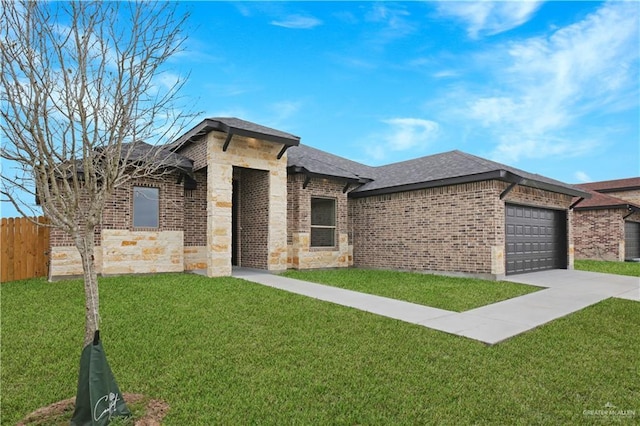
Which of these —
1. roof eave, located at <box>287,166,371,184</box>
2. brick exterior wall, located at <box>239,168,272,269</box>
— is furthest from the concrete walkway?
roof eave, located at <box>287,166,371,184</box>

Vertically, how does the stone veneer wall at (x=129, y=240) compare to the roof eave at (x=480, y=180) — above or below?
below

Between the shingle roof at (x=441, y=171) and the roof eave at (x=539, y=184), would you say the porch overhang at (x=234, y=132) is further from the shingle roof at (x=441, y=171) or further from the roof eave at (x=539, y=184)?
the roof eave at (x=539, y=184)

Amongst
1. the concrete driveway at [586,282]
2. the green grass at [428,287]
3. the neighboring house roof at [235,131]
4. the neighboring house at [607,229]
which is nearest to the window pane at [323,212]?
the green grass at [428,287]

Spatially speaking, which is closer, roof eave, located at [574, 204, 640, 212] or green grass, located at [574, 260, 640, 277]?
green grass, located at [574, 260, 640, 277]

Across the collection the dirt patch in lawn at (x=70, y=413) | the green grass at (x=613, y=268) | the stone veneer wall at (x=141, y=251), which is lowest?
the green grass at (x=613, y=268)

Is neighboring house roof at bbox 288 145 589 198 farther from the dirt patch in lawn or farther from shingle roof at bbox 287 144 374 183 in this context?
the dirt patch in lawn

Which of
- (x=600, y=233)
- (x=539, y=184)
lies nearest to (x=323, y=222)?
(x=539, y=184)

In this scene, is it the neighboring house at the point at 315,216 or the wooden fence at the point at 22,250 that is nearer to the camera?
the wooden fence at the point at 22,250

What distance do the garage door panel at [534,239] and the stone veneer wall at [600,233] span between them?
28.7ft

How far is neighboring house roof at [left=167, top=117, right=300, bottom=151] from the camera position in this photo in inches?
444

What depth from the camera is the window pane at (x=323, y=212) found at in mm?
15070

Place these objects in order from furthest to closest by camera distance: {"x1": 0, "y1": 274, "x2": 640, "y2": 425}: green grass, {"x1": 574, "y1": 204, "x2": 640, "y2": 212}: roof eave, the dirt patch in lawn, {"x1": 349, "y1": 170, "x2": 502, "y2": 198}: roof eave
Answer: {"x1": 574, "y1": 204, "x2": 640, "y2": 212}: roof eave < {"x1": 349, "y1": 170, "x2": 502, "y2": 198}: roof eave < {"x1": 0, "y1": 274, "x2": 640, "y2": 425}: green grass < the dirt patch in lawn

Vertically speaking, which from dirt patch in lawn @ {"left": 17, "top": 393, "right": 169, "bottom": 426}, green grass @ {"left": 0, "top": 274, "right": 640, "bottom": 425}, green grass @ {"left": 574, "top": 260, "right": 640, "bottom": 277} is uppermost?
dirt patch in lawn @ {"left": 17, "top": 393, "right": 169, "bottom": 426}

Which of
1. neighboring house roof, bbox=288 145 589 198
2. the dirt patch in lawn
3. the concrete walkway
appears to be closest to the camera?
the dirt patch in lawn
